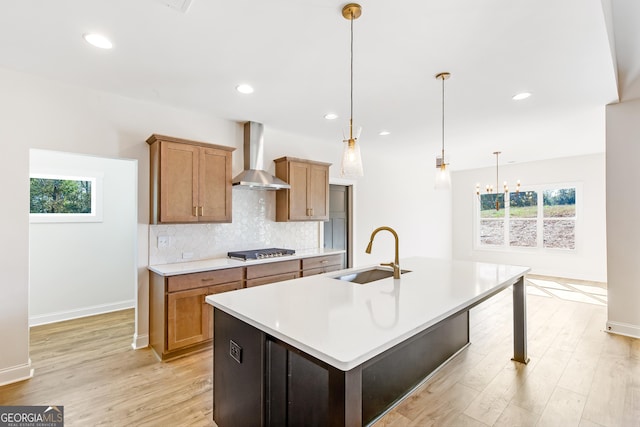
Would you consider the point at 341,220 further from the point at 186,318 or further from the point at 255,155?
the point at 186,318

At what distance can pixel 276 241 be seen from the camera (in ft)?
13.7

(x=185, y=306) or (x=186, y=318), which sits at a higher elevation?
(x=185, y=306)

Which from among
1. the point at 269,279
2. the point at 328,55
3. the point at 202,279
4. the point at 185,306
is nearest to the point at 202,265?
the point at 202,279

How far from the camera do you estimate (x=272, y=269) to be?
3.46 meters

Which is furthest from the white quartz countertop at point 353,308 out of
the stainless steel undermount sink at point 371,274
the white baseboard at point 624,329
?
the white baseboard at point 624,329

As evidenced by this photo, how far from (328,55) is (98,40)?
161cm

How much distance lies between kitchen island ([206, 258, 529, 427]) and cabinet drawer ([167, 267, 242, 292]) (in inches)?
46.5

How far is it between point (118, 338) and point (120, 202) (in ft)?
6.41

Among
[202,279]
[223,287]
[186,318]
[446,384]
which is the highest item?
[202,279]

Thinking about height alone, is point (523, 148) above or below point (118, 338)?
above

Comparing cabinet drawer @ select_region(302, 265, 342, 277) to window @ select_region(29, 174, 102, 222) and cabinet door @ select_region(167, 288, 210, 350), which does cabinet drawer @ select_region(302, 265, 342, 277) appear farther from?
window @ select_region(29, 174, 102, 222)

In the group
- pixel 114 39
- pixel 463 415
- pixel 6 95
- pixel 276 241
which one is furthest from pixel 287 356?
pixel 6 95

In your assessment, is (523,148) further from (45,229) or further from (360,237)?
(45,229)

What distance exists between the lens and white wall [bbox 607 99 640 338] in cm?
324
